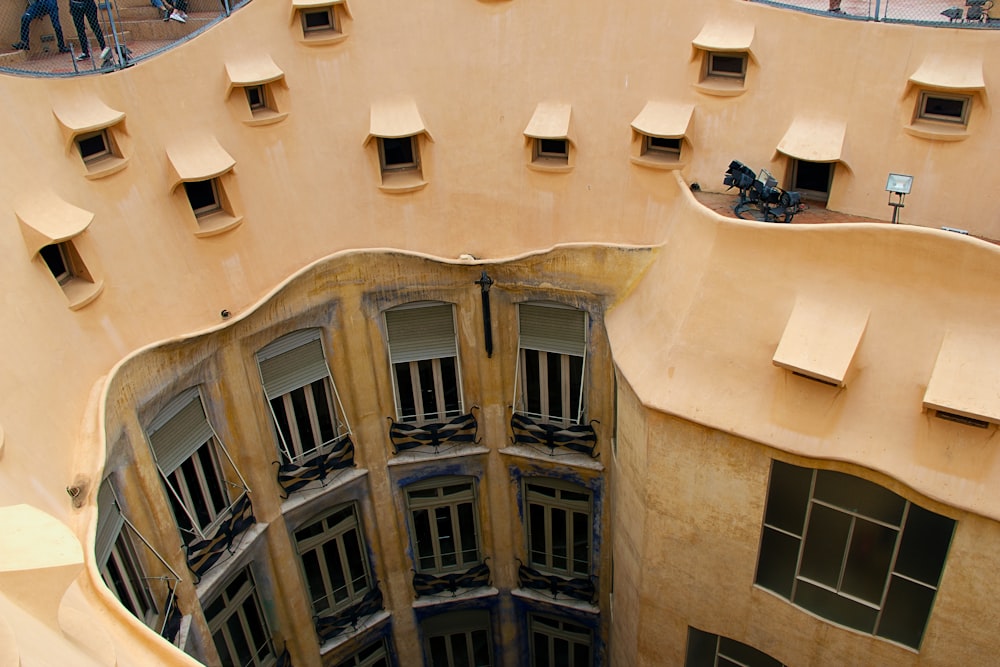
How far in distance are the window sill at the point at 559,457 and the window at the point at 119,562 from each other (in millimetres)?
8761

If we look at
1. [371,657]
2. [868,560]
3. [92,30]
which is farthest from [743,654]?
[92,30]

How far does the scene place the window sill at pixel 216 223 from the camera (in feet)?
55.2

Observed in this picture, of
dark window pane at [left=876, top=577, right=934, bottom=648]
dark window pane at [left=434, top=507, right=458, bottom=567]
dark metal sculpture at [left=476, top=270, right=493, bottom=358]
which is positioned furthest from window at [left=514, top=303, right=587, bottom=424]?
dark window pane at [left=876, top=577, right=934, bottom=648]

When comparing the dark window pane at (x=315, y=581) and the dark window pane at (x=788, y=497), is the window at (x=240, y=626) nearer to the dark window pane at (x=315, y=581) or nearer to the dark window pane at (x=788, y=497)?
the dark window pane at (x=315, y=581)

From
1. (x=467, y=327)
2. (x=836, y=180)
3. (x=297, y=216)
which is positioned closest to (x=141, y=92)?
(x=297, y=216)

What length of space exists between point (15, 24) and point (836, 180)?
1650 cm

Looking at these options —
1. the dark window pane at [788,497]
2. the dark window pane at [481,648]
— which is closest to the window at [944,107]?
the dark window pane at [788,497]

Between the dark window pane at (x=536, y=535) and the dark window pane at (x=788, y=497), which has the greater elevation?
the dark window pane at (x=788, y=497)

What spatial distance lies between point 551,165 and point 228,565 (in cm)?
1071

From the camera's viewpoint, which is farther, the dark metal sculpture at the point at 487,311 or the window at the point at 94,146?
the dark metal sculpture at the point at 487,311

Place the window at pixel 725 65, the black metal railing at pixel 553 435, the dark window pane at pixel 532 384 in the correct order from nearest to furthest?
the window at pixel 725 65
the black metal railing at pixel 553 435
the dark window pane at pixel 532 384

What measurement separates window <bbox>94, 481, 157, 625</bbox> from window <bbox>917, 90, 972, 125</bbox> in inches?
589

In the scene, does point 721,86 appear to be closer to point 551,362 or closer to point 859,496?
point 551,362

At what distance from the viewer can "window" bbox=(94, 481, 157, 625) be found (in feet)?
43.4
